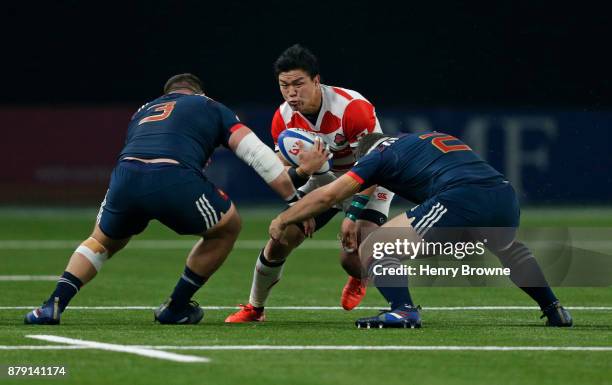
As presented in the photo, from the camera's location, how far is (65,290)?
9031 mm

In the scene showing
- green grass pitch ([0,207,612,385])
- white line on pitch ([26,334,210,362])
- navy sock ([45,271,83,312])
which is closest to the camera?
green grass pitch ([0,207,612,385])

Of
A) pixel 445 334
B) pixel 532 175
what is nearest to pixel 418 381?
pixel 445 334

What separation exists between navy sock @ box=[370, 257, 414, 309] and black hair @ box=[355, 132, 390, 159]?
0.86 m

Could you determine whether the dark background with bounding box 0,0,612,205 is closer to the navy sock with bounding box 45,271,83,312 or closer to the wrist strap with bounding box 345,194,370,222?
the wrist strap with bounding box 345,194,370,222

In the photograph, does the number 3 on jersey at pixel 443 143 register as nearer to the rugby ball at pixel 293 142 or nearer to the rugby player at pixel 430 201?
the rugby player at pixel 430 201

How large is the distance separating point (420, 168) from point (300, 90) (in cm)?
143

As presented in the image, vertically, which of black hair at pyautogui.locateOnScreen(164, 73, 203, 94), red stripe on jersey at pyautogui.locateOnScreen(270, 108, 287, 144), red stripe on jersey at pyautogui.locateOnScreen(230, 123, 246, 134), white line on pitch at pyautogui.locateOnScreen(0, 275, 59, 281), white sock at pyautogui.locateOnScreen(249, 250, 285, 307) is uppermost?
black hair at pyautogui.locateOnScreen(164, 73, 203, 94)

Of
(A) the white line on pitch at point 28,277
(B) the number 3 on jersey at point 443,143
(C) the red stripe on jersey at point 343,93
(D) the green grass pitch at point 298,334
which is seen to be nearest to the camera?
(D) the green grass pitch at point 298,334

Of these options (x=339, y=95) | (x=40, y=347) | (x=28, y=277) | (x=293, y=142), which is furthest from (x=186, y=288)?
(x=28, y=277)

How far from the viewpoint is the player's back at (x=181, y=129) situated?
363 inches

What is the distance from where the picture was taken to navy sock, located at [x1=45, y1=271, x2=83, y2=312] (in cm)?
900

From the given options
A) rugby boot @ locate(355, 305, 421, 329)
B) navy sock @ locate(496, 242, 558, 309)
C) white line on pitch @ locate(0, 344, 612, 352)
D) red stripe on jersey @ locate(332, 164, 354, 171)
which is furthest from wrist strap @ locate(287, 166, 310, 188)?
white line on pitch @ locate(0, 344, 612, 352)

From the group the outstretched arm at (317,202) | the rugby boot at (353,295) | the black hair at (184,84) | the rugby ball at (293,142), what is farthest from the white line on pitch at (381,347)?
the black hair at (184,84)

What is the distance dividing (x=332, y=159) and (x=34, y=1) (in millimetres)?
19919
